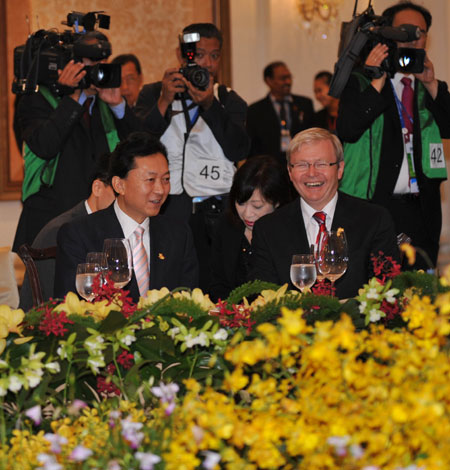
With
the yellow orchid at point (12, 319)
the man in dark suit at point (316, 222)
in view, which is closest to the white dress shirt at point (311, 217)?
the man in dark suit at point (316, 222)

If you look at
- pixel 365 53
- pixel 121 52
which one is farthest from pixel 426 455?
pixel 121 52

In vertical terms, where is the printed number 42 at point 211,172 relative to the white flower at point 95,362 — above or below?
above

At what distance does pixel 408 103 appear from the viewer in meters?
4.13

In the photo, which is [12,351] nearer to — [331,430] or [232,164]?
[331,430]

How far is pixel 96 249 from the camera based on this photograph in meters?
3.01

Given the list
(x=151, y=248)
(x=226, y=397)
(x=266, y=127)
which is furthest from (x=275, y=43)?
(x=226, y=397)

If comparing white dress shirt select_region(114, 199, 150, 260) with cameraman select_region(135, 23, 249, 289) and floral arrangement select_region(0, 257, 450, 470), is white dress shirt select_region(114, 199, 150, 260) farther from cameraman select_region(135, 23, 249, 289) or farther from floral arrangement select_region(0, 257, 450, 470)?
floral arrangement select_region(0, 257, 450, 470)

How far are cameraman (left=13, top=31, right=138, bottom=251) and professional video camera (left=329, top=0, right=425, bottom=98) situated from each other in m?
1.08

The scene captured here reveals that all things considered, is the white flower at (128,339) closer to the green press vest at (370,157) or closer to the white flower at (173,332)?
the white flower at (173,332)

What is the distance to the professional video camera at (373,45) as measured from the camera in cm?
387

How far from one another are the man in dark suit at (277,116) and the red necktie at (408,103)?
243 centimetres

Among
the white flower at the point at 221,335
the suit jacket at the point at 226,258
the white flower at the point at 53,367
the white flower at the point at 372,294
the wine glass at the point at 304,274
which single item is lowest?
the suit jacket at the point at 226,258

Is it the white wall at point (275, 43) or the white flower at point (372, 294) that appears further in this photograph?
the white wall at point (275, 43)

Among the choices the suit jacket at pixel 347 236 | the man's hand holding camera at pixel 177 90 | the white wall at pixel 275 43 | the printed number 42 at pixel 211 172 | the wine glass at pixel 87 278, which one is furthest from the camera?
the white wall at pixel 275 43
